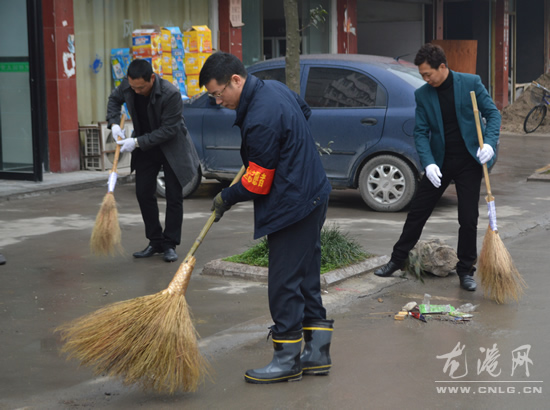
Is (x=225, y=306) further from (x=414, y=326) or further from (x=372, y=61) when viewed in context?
(x=372, y=61)

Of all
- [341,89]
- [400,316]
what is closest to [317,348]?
[400,316]

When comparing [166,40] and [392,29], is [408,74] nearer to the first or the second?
[166,40]

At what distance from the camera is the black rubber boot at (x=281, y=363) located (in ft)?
14.7

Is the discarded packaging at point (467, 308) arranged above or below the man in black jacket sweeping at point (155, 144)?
below

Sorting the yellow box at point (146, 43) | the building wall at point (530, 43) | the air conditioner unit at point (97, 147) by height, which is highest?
the building wall at point (530, 43)

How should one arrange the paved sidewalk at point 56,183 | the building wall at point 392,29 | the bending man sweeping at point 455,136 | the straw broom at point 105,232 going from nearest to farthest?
the bending man sweeping at point 455,136 < the straw broom at point 105,232 < the paved sidewalk at point 56,183 < the building wall at point 392,29

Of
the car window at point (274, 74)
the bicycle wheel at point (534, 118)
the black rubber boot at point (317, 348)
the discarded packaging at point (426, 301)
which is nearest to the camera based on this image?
the black rubber boot at point (317, 348)

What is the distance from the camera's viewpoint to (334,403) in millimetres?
4215

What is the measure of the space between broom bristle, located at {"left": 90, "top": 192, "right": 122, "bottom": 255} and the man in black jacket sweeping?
13.4 inches

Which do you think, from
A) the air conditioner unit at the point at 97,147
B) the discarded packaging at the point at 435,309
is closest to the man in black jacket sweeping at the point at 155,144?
the discarded packaging at the point at 435,309

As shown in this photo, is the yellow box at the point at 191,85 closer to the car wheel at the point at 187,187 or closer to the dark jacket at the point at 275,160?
the car wheel at the point at 187,187

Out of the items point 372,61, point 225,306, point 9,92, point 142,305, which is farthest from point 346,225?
point 9,92

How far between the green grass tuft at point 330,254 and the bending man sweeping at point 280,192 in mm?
2193

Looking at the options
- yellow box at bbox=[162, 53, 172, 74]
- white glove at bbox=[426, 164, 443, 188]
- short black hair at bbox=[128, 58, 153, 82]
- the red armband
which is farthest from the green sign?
the red armband
